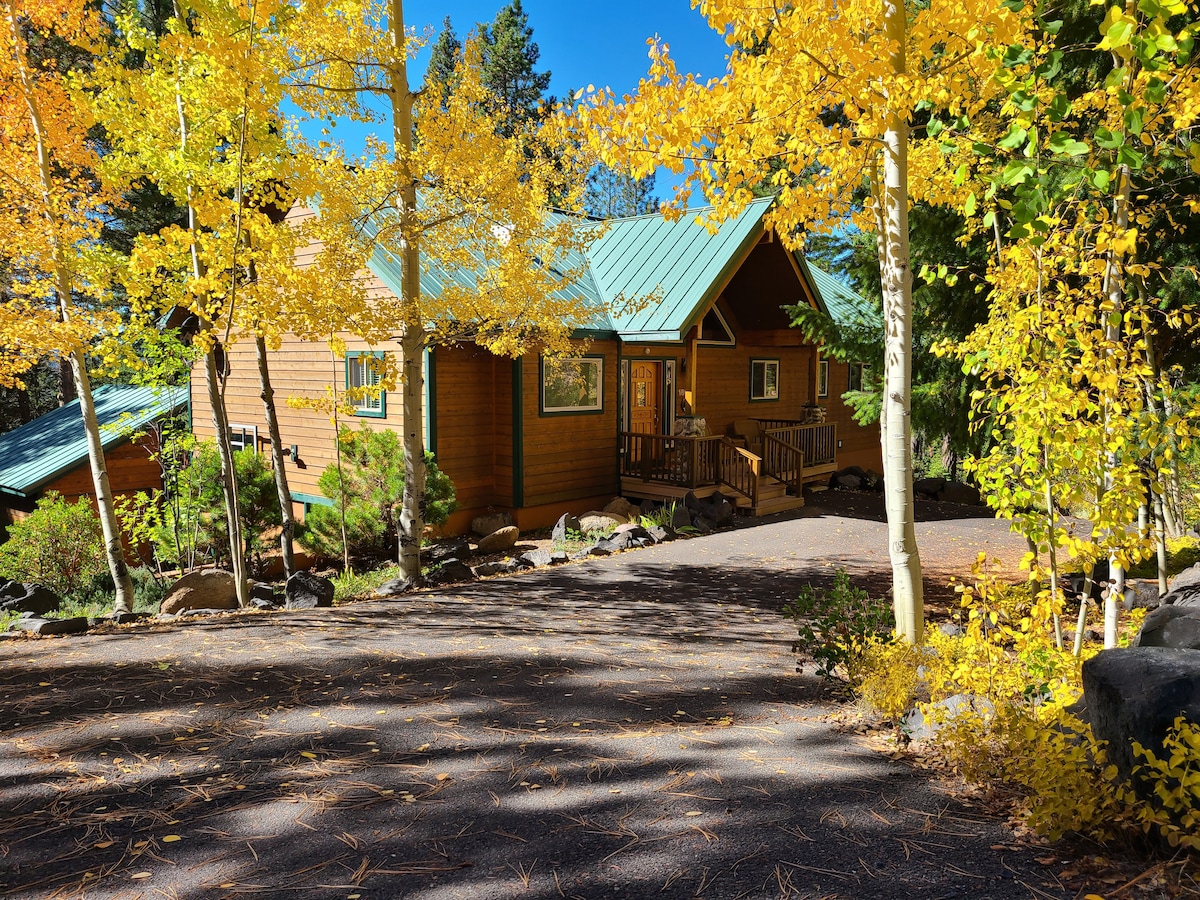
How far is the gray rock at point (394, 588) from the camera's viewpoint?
9789mm

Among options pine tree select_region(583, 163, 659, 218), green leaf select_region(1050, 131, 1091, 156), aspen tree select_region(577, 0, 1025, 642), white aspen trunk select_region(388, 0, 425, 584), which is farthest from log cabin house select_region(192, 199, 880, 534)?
pine tree select_region(583, 163, 659, 218)

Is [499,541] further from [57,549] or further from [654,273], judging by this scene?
[654,273]

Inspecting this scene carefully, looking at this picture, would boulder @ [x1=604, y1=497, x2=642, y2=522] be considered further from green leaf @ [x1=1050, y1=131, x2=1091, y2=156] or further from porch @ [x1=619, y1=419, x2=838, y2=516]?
green leaf @ [x1=1050, y1=131, x2=1091, y2=156]

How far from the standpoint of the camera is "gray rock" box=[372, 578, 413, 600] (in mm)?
9789

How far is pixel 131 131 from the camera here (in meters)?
9.10

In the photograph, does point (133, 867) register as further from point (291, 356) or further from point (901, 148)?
point (291, 356)

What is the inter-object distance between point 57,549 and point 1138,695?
14215 millimetres

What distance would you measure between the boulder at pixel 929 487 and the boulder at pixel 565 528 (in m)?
8.07

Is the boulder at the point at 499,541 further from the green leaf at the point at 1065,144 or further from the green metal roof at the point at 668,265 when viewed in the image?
the green leaf at the point at 1065,144

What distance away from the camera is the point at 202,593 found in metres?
10.1

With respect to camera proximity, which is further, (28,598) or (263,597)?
(28,598)

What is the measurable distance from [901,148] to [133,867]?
5397 mm

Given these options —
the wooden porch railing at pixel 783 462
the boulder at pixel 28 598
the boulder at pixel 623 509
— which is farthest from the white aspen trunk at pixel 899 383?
the wooden porch railing at pixel 783 462

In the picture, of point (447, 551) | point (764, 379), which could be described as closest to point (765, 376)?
A: point (764, 379)
